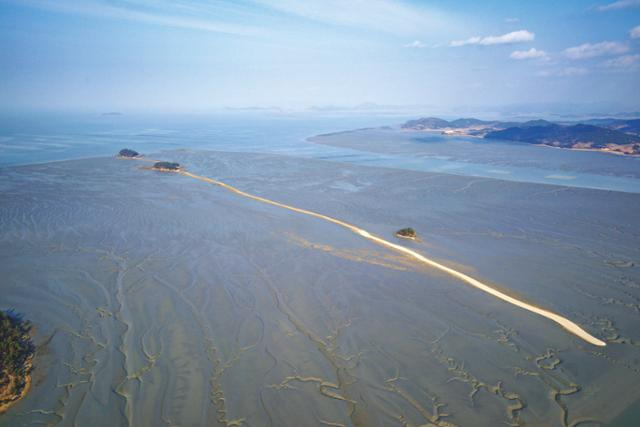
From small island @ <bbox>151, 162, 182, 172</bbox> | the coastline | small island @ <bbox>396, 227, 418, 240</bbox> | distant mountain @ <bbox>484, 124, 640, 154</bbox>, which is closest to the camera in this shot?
the coastline

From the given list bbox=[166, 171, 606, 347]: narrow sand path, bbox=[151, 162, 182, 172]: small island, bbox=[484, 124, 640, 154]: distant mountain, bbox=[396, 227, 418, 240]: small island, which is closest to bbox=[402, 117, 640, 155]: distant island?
bbox=[484, 124, 640, 154]: distant mountain

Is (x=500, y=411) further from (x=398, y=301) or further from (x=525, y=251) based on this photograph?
(x=525, y=251)

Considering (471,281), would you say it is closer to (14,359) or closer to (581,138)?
(14,359)

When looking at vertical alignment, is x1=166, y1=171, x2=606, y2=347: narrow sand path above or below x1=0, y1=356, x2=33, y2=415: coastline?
below

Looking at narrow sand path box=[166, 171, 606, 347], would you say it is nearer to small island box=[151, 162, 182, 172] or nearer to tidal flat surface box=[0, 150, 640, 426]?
tidal flat surface box=[0, 150, 640, 426]

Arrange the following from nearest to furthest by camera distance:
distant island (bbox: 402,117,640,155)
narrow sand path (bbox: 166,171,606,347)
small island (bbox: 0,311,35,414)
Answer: small island (bbox: 0,311,35,414) → narrow sand path (bbox: 166,171,606,347) → distant island (bbox: 402,117,640,155)

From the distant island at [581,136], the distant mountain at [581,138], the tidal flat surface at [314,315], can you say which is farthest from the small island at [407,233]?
the distant mountain at [581,138]
